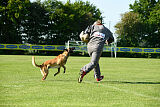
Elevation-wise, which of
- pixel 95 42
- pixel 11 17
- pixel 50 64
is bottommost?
pixel 50 64

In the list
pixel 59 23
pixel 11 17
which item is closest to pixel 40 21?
pixel 59 23

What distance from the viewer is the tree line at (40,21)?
150 feet

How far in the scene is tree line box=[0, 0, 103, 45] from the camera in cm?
4569

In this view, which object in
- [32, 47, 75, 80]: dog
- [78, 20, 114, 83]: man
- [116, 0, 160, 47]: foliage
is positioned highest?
[116, 0, 160, 47]: foliage

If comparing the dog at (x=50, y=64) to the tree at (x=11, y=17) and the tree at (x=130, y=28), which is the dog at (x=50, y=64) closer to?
the tree at (x=11, y=17)

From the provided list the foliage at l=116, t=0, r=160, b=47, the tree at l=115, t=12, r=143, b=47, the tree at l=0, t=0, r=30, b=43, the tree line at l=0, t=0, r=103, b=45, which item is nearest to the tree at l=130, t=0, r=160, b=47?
the foliage at l=116, t=0, r=160, b=47

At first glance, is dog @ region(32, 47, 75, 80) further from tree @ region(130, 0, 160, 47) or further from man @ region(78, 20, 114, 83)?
tree @ region(130, 0, 160, 47)

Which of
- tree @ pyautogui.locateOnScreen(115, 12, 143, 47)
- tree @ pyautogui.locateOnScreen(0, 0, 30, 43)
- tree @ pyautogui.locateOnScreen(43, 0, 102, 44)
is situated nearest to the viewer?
tree @ pyautogui.locateOnScreen(0, 0, 30, 43)

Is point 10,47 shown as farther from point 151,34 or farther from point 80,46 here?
point 151,34

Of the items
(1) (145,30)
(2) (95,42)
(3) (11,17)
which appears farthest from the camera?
(1) (145,30)

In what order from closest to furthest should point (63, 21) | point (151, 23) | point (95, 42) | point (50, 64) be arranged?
point (95, 42) → point (50, 64) → point (63, 21) → point (151, 23)

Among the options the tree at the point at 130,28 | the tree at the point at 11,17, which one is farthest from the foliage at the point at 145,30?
the tree at the point at 11,17

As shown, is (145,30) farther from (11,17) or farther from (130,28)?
(11,17)

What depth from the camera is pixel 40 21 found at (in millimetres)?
49562
